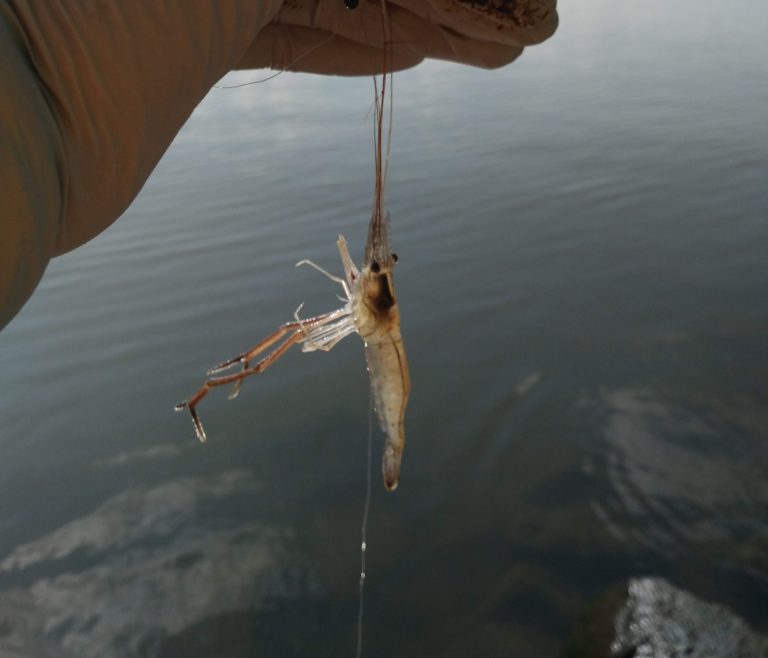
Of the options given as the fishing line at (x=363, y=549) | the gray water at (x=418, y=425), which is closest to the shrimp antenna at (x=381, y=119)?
the fishing line at (x=363, y=549)

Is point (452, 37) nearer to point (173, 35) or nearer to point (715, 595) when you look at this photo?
point (173, 35)

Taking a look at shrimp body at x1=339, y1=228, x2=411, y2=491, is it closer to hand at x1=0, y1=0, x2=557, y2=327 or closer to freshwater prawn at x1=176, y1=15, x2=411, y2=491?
freshwater prawn at x1=176, y1=15, x2=411, y2=491

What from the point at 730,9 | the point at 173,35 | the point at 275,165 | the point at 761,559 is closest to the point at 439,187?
the point at 275,165

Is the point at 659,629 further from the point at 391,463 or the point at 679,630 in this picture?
the point at 391,463

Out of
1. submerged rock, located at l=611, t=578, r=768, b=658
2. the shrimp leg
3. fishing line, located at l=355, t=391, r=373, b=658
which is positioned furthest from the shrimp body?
submerged rock, located at l=611, t=578, r=768, b=658

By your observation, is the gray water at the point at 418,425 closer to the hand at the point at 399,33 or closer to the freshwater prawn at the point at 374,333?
the freshwater prawn at the point at 374,333

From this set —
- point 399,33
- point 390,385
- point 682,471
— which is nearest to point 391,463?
point 390,385
